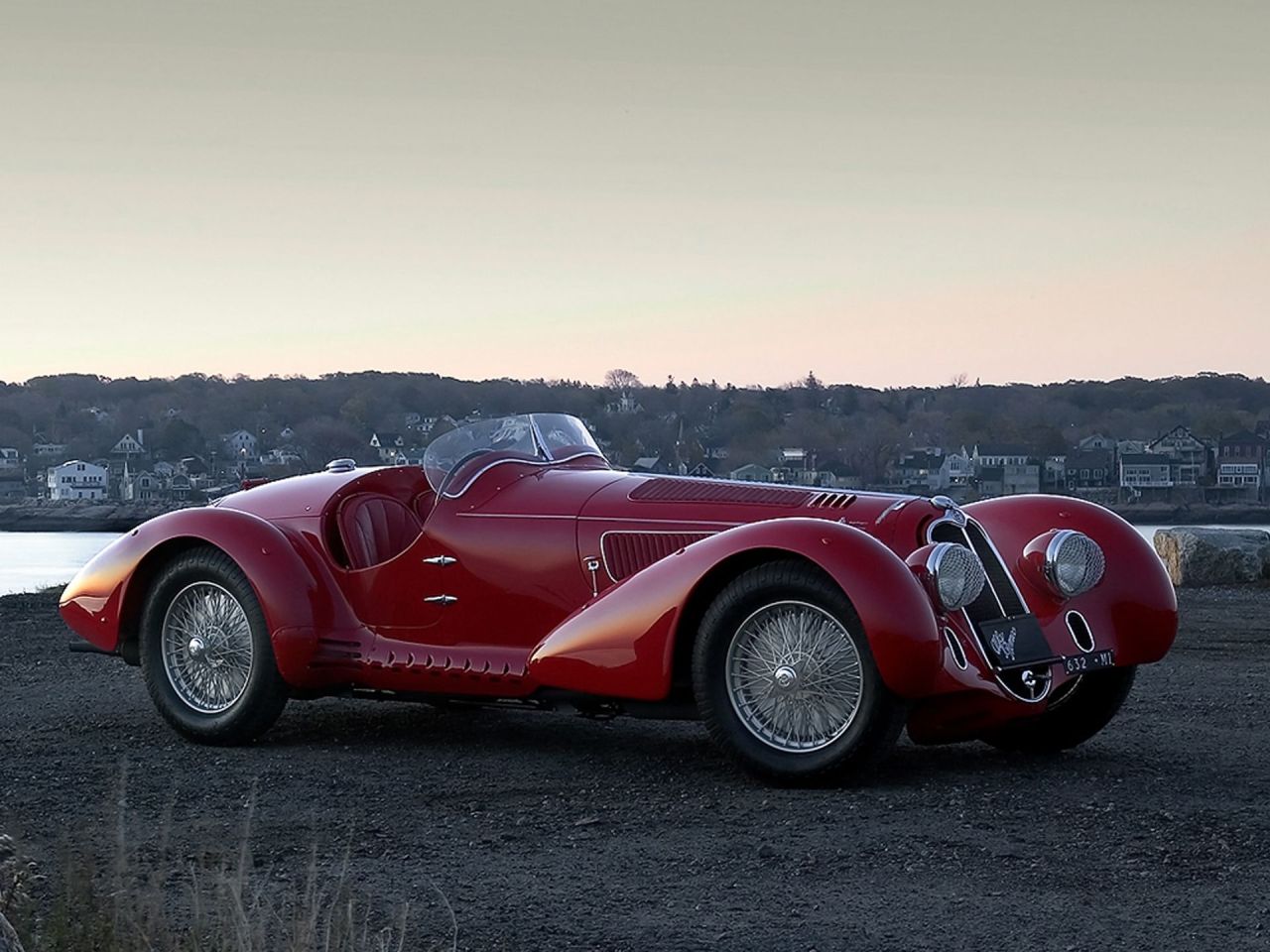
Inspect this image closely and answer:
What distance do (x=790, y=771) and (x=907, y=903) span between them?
1722mm

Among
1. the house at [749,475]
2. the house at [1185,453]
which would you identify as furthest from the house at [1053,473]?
the house at [749,475]

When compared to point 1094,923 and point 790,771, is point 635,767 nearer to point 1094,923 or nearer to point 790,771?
point 790,771

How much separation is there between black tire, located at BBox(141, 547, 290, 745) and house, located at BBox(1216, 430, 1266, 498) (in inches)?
3576

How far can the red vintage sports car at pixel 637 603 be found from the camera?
658 centimetres

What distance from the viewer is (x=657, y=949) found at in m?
4.35

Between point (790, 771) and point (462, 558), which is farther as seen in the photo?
point (462, 558)

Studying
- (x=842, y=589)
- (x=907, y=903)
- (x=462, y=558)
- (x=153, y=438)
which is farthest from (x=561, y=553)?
(x=153, y=438)

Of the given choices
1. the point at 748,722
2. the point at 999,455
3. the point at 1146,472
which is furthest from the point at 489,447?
the point at 1146,472

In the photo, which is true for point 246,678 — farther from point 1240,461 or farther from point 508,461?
point 1240,461

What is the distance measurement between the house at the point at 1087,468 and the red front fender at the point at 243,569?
7555 centimetres

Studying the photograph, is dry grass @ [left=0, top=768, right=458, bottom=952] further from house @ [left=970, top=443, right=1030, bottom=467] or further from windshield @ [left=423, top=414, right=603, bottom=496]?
house @ [left=970, top=443, right=1030, bottom=467]

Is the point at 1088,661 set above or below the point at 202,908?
above

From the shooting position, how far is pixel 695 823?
6020 mm

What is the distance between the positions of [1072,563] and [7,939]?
533cm
